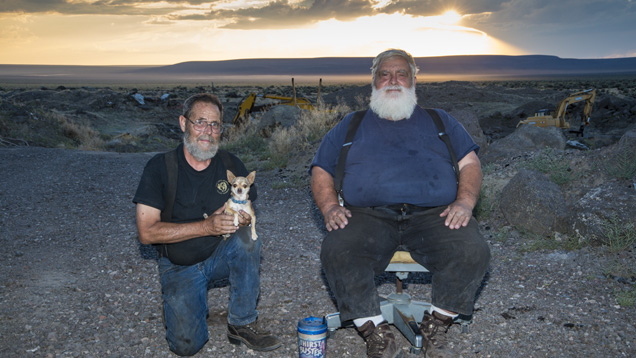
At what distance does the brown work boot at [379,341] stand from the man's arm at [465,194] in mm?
861

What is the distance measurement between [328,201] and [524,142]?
9209mm

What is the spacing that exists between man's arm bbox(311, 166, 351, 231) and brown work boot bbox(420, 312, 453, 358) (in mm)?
879

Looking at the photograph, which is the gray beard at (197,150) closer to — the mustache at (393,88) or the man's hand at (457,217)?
the mustache at (393,88)

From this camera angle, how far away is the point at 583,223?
19.5 feet

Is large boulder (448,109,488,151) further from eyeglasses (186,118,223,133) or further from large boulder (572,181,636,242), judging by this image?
eyeglasses (186,118,223,133)

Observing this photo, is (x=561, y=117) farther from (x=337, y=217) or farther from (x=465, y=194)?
(x=337, y=217)

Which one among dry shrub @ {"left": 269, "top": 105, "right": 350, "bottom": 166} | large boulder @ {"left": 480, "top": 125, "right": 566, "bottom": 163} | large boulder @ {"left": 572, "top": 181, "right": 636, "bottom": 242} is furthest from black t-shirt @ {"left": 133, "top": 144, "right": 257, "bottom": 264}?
large boulder @ {"left": 480, "top": 125, "right": 566, "bottom": 163}

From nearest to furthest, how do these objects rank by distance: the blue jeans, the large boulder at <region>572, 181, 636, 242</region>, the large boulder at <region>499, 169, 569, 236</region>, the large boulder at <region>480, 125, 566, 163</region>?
the blue jeans < the large boulder at <region>572, 181, 636, 242</region> < the large boulder at <region>499, 169, 569, 236</region> < the large boulder at <region>480, 125, 566, 163</region>

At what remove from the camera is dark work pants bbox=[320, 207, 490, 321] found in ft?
12.1

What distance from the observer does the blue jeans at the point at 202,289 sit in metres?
3.86

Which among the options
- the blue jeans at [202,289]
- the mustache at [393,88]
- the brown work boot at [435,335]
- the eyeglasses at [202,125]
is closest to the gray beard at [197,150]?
the eyeglasses at [202,125]

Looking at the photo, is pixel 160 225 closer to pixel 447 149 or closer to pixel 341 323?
pixel 341 323

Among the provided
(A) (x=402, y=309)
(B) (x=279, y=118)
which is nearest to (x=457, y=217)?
(A) (x=402, y=309)

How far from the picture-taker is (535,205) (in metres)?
6.48
